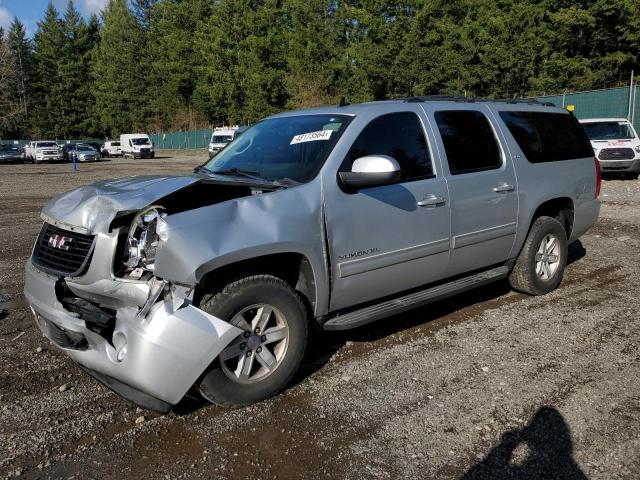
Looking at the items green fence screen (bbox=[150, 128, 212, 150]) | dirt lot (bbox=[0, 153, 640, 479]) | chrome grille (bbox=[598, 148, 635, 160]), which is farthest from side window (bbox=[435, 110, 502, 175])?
green fence screen (bbox=[150, 128, 212, 150])

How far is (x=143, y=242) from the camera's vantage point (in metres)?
3.27

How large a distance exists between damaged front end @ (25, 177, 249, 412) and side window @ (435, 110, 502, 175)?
89.3 inches

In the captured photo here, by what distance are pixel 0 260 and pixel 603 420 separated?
24.5 ft

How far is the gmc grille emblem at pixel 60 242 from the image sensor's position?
138 inches

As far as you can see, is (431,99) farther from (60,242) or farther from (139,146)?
(139,146)

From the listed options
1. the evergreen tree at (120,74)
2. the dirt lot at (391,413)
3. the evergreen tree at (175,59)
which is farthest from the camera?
the evergreen tree at (120,74)

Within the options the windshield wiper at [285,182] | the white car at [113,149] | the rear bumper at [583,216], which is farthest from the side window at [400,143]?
the white car at [113,149]

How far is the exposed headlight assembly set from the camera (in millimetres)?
3237

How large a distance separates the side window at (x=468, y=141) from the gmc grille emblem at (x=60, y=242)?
9.53 ft

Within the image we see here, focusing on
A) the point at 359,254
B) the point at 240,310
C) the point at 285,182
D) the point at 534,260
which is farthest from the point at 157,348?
the point at 534,260

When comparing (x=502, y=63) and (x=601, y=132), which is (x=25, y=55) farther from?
(x=601, y=132)

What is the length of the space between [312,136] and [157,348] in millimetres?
1965

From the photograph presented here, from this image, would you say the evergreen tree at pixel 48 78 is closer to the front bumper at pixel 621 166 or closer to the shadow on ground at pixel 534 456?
the front bumper at pixel 621 166

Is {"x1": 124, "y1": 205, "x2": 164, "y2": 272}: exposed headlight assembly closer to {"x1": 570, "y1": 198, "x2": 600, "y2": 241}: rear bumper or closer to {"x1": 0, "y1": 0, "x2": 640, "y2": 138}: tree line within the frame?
{"x1": 570, "y1": 198, "x2": 600, "y2": 241}: rear bumper
